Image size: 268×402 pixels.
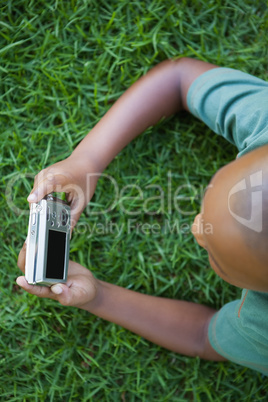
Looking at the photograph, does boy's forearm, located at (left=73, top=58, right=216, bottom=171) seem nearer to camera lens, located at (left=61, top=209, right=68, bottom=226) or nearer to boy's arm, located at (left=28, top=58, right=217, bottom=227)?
boy's arm, located at (left=28, top=58, right=217, bottom=227)

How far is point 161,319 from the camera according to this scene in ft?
3.69

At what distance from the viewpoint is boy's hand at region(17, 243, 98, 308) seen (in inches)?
34.6

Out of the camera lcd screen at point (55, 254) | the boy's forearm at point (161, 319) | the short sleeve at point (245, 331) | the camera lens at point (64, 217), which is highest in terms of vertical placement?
the camera lens at point (64, 217)

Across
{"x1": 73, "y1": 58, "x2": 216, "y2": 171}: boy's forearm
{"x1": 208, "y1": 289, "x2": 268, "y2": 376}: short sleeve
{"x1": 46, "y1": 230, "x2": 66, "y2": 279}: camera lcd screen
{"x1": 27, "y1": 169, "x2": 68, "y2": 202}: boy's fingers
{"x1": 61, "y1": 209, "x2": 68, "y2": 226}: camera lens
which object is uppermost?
{"x1": 73, "y1": 58, "x2": 216, "y2": 171}: boy's forearm

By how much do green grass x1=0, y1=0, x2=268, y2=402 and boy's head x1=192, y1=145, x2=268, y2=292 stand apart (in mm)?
515

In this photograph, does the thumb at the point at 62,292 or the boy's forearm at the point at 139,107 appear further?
the boy's forearm at the point at 139,107

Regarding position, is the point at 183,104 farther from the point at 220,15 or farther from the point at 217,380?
the point at 217,380

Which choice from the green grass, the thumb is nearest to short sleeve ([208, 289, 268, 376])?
the green grass

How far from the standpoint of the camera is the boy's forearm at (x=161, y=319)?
1105 mm

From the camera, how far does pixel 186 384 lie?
1.19 meters

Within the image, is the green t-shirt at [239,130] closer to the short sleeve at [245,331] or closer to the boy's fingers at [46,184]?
the short sleeve at [245,331]

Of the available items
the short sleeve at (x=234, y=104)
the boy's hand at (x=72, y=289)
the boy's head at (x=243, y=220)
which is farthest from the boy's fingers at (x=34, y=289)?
the short sleeve at (x=234, y=104)
